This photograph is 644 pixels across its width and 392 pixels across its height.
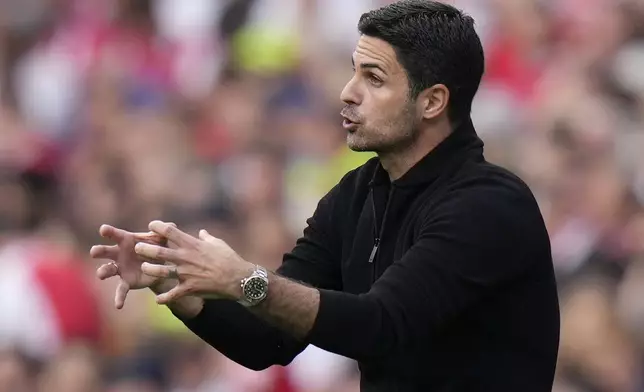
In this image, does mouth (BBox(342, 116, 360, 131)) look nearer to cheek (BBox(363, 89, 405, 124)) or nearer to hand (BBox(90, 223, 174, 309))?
cheek (BBox(363, 89, 405, 124))

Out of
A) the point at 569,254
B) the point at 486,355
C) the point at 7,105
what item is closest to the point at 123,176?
the point at 7,105

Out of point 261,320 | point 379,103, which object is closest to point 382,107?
point 379,103

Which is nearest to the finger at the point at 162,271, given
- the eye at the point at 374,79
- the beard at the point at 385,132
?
the beard at the point at 385,132

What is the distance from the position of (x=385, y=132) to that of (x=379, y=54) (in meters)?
0.19

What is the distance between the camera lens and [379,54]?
11.6 feet

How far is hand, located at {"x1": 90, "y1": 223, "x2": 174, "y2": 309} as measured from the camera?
11.3 ft

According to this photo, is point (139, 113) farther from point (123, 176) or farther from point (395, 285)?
point (395, 285)

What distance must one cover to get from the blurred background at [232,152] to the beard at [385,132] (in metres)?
2.70

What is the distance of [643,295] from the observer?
597 cm

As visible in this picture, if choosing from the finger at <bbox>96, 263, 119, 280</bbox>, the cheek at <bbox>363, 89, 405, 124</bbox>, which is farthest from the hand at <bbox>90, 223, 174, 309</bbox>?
the cheek at <bbox>363, 89, 405, 124</bbox>

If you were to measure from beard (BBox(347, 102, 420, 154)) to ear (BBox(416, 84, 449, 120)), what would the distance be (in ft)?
0.09

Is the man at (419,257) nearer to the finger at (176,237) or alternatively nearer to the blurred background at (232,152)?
the finger at (176,237)

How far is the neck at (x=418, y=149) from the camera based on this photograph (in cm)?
359

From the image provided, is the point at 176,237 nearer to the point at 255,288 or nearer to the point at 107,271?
the point at 255,288
